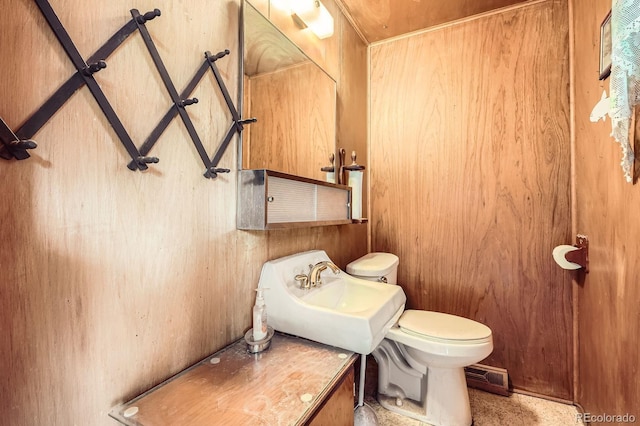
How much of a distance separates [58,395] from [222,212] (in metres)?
0.56

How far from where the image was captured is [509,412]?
4.93 ft

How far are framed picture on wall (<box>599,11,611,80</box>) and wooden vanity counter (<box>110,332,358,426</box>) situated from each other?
1.45 meters

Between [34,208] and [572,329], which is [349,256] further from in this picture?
[34,208]

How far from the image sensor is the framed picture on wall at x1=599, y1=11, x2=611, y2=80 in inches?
41.5

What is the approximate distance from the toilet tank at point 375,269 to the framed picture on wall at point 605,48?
4.10ft

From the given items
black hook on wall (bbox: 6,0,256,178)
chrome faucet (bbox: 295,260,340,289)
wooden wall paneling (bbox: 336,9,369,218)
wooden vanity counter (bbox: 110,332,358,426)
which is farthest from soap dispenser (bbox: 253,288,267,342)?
wooden wall paneling (bbox: 336,9,369,218)

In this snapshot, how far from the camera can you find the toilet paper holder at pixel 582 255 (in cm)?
134

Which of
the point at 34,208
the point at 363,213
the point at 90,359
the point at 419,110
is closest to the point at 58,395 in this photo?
the point at 90,359

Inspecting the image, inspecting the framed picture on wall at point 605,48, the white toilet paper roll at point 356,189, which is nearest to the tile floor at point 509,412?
the white toilet paper roll at point 356,189

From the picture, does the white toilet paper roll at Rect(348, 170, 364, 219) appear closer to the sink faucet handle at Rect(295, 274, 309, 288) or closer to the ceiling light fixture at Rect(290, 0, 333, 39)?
the sink faucet handle at Rect(295, 274, 309, 288)

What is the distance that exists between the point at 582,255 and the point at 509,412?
0.94 meters

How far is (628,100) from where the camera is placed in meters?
0.63

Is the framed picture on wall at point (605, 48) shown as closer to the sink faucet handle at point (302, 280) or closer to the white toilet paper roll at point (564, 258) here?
the white toilet paper roll at point (564, 258)

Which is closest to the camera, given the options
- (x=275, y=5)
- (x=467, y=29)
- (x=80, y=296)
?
(x=80, y=296)
